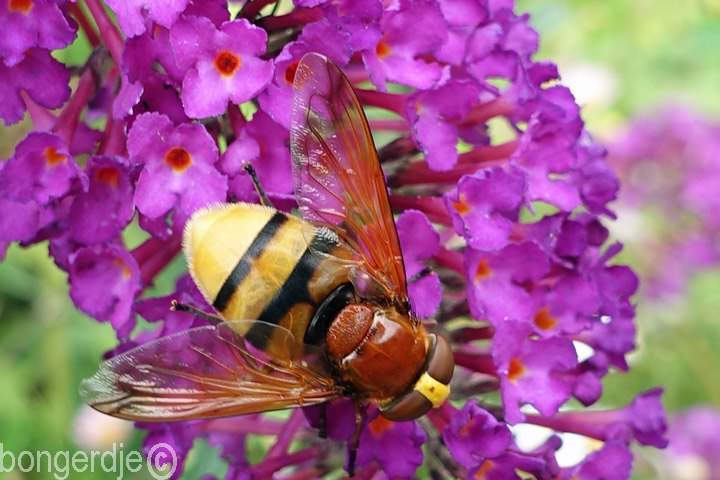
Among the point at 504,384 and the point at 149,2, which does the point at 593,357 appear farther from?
the point at 149,2

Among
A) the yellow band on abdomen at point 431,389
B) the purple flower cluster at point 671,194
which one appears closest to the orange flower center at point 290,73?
the yellow band on abdomen at point 431,389

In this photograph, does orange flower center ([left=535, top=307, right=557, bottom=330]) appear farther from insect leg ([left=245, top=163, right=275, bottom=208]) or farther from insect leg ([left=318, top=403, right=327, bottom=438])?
insect leg ([left=245, top=163, right=275, bottom=208])

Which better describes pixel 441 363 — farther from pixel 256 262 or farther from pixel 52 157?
pixel 52 157

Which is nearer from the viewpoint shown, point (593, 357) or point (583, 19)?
point (593, 357)

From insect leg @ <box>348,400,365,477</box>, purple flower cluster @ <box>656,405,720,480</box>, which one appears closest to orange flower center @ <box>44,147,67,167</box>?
insect leg @ <box>348,400,365,477</box>

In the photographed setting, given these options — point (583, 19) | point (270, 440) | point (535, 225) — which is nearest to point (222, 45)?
point (535, 225)

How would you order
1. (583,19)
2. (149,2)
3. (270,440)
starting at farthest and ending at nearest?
(583,19)
(270,440)
(149,2)
